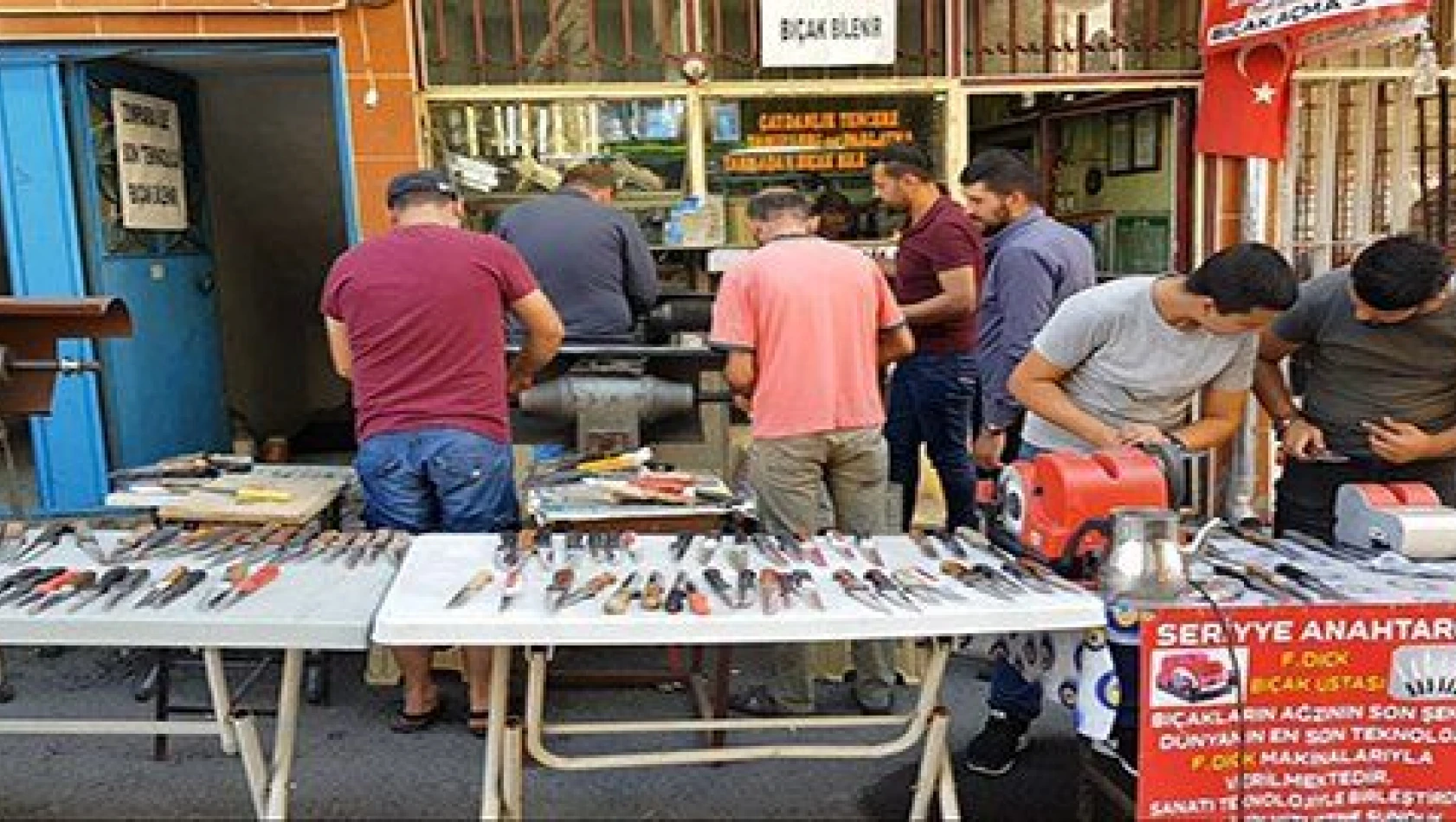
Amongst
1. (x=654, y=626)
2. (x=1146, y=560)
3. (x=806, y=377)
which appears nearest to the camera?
(x=654, y=626)

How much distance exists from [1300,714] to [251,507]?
9.95 ft

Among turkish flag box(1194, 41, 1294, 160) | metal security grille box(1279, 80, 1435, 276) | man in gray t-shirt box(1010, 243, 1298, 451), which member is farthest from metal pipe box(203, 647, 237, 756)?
metal security grille box(1279, 80, 1435, 276)

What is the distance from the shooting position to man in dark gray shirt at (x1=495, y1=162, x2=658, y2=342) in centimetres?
414

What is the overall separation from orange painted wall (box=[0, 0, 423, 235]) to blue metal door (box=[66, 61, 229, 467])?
Answer: 25 centimetres

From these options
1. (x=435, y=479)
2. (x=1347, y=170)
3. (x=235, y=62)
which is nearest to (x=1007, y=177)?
(x=435, y=479)

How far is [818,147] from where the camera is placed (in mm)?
5727

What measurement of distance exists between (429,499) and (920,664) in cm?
166

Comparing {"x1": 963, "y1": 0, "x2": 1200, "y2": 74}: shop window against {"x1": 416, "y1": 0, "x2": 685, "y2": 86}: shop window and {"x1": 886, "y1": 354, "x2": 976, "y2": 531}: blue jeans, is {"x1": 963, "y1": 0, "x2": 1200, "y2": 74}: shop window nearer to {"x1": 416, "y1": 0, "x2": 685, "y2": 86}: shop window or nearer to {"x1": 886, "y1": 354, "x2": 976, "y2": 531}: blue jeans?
{"x1": 416, "y1": 0, "x2": 685, "y2": 86}: shop window

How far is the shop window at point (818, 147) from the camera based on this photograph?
17.9 feet

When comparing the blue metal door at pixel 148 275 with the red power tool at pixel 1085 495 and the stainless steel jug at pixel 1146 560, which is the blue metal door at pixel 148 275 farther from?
the stainless steel jug at pixel 1146 560

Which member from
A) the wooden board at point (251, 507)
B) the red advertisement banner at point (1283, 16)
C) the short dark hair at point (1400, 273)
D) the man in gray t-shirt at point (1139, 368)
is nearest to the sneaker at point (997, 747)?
the man in gray t-shirt at point (1139, 368)

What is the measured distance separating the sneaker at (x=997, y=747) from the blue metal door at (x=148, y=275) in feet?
12.5

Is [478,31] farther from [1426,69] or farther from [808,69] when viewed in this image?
[1426,69]

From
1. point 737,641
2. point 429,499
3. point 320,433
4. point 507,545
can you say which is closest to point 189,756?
point 429,499
